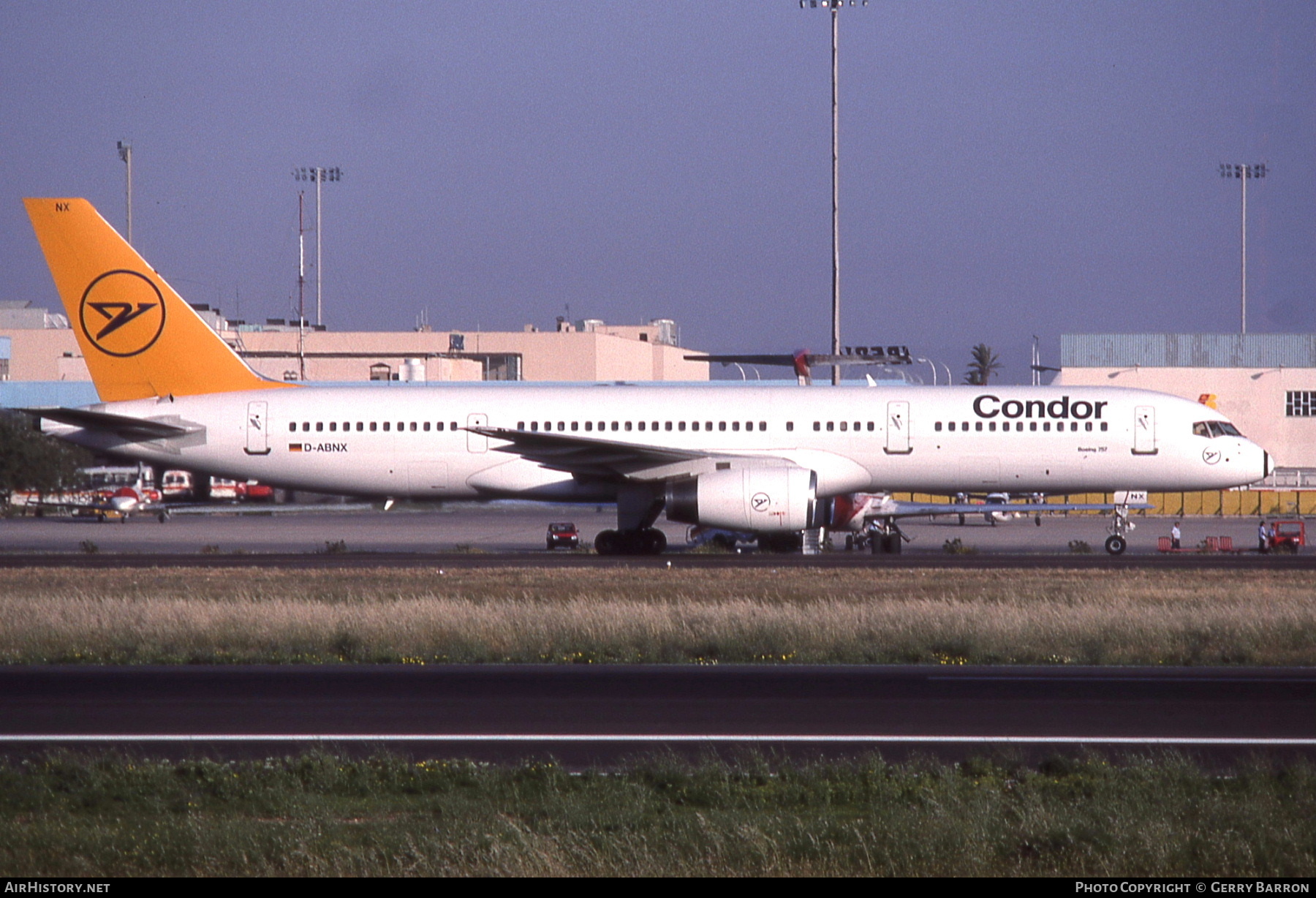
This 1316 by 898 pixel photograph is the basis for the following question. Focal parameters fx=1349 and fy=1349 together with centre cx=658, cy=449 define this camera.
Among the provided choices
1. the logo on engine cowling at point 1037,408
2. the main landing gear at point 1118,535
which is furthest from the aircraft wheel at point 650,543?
the main landing gear at point 1118,535

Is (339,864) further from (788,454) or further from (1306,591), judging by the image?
(788,454)

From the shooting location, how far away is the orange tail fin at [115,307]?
31.0m

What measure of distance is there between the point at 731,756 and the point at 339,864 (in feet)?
11.9

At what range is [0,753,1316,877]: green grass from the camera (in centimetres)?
723

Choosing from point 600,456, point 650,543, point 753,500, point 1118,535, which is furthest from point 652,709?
point 1118,535

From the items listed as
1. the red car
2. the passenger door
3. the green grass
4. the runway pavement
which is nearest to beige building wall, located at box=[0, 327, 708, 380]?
the red car

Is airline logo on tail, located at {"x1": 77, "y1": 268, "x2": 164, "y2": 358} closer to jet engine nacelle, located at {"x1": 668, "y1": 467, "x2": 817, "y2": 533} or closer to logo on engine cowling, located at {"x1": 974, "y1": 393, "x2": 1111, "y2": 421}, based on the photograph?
jet engine nacelle, located at {"x1": 668, "y1": 467, "x2": 817, "y2": 533}

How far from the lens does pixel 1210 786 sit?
879cm

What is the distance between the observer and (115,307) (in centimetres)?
3102

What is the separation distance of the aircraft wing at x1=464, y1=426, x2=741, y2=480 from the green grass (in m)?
19.1

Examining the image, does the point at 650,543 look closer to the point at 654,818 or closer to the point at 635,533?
the point at 635,533

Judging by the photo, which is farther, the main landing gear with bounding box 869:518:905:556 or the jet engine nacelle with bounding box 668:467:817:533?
the main landing gear with bounding box 869:518:905:556

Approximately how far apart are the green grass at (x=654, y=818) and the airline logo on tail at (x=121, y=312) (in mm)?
23197

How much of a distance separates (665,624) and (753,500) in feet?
37.5
